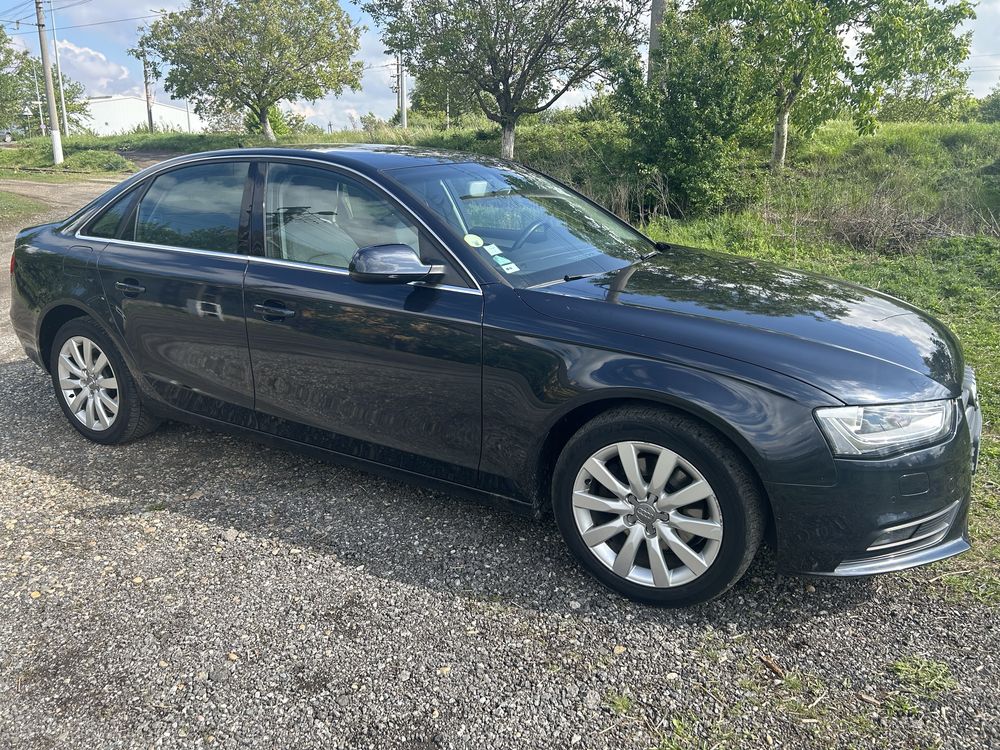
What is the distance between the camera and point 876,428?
8.05ft

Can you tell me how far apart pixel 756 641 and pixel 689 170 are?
952 centimetres

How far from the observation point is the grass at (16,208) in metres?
14.3

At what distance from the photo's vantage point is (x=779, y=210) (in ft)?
35.3

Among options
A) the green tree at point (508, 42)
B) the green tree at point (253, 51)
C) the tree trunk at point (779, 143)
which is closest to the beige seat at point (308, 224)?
the tree trunk at point (779, 143)

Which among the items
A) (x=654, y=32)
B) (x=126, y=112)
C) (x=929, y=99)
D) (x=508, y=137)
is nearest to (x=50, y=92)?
(x=508, y=137)

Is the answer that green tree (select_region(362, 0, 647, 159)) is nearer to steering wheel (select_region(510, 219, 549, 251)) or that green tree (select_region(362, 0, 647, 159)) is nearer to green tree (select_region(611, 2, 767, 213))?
green tree (select_region(611, 2, 767, 213))

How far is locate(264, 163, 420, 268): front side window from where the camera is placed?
3.35 m

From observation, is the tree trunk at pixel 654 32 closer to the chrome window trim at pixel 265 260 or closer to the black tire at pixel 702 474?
the chrome window trim at pixel 265 260

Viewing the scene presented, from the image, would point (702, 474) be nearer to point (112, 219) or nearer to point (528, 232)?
point (528, 232)

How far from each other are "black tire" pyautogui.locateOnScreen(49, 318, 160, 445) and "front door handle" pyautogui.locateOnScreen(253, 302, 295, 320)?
1.14 m

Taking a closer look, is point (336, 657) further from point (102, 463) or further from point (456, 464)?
point (102, 463)

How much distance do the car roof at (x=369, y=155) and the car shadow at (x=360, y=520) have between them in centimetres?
158

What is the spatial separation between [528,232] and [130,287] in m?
2.13

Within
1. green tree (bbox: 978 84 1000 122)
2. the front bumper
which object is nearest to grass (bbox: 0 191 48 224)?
the front bumper
